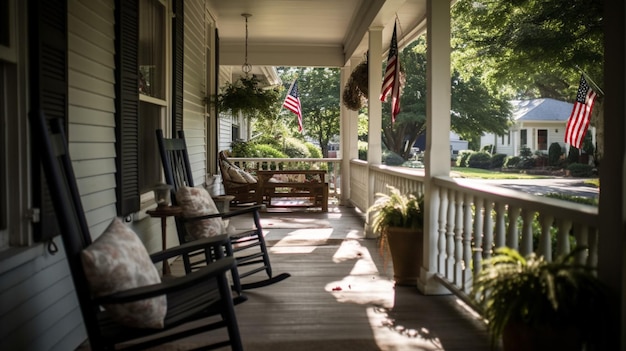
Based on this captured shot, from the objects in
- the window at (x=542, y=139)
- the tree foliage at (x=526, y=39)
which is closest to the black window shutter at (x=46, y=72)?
the tree foliage at (x=526, y=39)

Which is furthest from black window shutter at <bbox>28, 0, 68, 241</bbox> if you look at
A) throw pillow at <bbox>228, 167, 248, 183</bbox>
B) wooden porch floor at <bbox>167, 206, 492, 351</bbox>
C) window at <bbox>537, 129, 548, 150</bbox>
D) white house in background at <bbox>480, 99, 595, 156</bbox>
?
window at <bbox>537, 129, 548, 150</bbox>

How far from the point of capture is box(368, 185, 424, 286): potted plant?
13.6ft

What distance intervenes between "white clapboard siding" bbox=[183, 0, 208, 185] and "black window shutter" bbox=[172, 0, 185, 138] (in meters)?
0.48

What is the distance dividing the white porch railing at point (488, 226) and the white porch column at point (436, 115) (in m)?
0.04

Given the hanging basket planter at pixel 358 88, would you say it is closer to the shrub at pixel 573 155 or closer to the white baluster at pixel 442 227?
the white baluster at pixel 442 227

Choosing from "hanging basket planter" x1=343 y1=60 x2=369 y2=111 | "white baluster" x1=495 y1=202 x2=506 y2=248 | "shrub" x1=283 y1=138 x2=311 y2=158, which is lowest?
"white baluster" x1=495 y1=202 x2=506 y2=248

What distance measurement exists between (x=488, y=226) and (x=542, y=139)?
89.9 feet

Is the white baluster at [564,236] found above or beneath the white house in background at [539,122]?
beneath

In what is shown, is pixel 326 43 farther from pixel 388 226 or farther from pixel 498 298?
pixel 498 298

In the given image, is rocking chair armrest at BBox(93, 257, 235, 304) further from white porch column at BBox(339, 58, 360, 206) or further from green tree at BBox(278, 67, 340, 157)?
green tree at BBox(278, 67, 340, 157)

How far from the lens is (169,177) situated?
155 inches

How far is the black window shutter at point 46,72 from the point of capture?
2312 millimetres

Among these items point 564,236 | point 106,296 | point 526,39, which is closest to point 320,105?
point 526,39

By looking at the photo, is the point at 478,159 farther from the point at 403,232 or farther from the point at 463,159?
the point at 403,232
